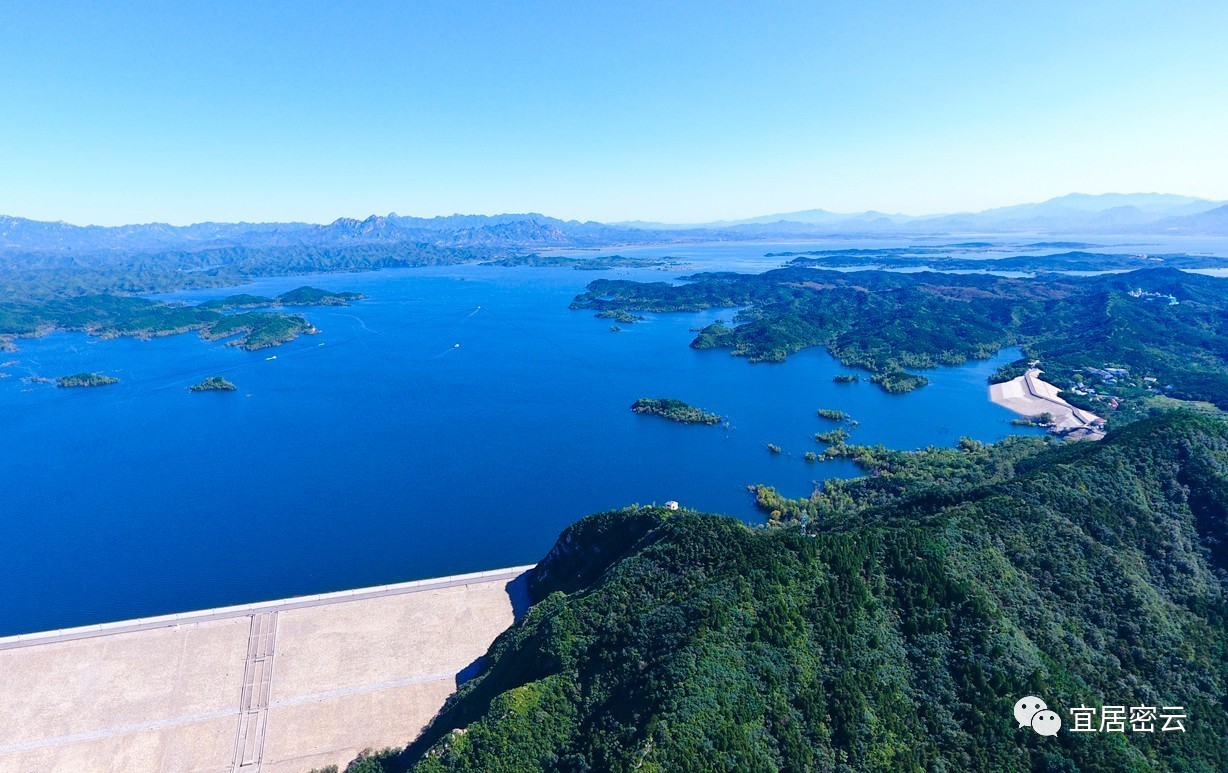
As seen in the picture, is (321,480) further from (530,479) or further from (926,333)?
(926,333)

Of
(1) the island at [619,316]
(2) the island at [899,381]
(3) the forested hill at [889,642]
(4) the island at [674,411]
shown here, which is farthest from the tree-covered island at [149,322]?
(3) the forested hill at [889,642]

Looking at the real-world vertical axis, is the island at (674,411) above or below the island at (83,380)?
below

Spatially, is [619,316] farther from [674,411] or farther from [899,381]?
[899,381]

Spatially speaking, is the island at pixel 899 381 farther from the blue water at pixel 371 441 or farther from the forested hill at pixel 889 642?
the forested hill at pixel 889 642

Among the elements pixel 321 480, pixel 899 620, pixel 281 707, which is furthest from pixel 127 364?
pixel 899 620

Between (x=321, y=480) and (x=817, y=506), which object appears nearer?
(x=817, y=506)

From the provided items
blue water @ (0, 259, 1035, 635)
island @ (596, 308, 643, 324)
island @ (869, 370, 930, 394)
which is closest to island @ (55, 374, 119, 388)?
blue water @ (0, 259, 1035, 635)
